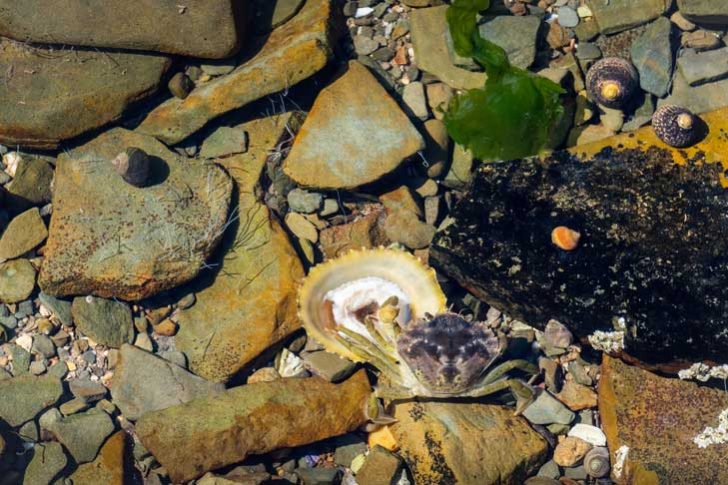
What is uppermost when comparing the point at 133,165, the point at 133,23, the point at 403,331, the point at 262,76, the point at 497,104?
the point at 133,23

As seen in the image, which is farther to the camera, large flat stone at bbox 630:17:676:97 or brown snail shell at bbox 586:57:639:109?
large flat stone at bbox 630:17:676:97

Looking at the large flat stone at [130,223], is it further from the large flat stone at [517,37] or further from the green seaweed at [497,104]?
the large flat stone at [517,37]

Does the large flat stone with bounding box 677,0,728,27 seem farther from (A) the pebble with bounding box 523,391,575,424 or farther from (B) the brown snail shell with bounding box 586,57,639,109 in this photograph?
(A) the pebble with bounding box 523,391,575,424

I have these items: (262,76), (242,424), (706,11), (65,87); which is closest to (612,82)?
(706,11)

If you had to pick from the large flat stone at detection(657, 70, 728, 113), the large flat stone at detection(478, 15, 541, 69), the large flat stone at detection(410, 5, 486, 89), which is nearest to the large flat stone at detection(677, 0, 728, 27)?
the large flat stone at detection(657, 70, 728, 113)

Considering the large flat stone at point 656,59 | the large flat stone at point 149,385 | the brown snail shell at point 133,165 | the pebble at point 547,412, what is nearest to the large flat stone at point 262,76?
the brown snail shell at point 133,165

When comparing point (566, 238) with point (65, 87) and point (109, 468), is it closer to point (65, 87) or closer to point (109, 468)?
point (109, 468)
